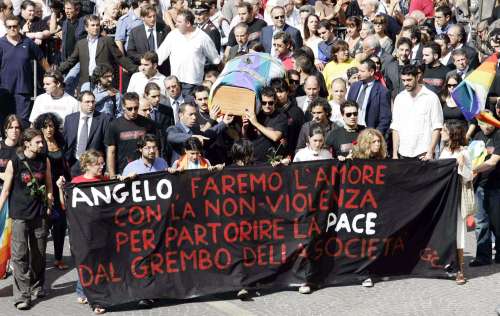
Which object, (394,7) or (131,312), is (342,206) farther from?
(394,7)

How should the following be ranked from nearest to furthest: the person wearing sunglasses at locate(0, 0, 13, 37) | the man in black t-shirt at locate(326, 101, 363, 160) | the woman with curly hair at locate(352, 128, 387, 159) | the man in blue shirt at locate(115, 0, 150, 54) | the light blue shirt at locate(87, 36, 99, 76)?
1. the woman with curly hair at locate(352, 128, 387, 159)
2. the man in black t-shirt at locate(326, 101, 363, 160)
3. the light blue shirt at locate(87, 36, 99, 76)
4. the man in blue shirt at locate(115, 0, 150, 54)
5. the person wearing sunglasses at locate(0, 0, 13, 37)

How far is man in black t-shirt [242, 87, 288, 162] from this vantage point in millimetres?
13453

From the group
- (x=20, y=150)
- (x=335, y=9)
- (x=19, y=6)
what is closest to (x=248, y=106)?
(x=20, y=150)

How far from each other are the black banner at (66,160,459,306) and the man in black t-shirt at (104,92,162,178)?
1.88m

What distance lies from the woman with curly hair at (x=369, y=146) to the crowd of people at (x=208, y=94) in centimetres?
2

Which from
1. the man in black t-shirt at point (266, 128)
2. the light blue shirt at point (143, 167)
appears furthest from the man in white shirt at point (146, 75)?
the light blue shirt at point (143, 167)

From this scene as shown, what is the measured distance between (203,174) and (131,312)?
155 centimetres

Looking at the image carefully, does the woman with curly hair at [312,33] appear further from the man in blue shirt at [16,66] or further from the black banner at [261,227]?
the black banner at [261,227]

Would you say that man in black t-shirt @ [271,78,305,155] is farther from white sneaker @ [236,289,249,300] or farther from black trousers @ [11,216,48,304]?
black trousers @ [11,216,48,304]

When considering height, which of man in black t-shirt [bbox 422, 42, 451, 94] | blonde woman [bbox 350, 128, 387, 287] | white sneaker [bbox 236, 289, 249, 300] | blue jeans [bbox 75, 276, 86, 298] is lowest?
white sneaker [bbox 236, 289, 249, 300]

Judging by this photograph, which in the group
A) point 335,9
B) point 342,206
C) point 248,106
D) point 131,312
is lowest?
point 131,312

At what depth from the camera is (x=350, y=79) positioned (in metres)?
15.6

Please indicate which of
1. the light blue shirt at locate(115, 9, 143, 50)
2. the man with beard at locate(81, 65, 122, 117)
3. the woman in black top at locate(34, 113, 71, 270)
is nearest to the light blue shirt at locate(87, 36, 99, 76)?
the light blue shirt at locate(115, 9, 143, 50)

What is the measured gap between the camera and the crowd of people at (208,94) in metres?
12.1
